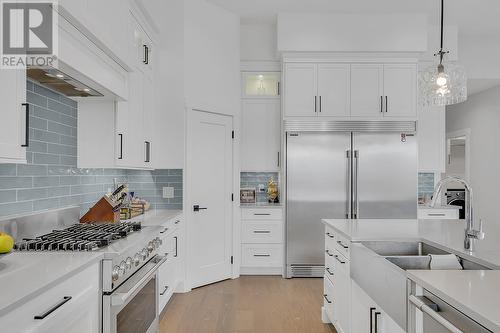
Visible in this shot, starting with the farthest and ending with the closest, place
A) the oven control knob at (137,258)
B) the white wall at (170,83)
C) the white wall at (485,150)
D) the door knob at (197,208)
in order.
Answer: the white wall at (485,150) < the door knob at (197,208) < the white wall at (170,83) < the oven control knob at (137,258)

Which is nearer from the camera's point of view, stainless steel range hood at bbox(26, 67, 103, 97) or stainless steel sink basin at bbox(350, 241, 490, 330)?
stainless steel sink basin at bbox(350, 241, 490, 330)

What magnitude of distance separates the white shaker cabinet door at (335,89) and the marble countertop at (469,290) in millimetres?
3547

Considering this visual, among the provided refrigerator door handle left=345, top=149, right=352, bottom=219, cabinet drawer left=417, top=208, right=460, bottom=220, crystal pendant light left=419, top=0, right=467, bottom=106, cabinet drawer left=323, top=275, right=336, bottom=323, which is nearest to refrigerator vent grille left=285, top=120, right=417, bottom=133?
refrigerator door handle left=345, top=149, right=352, bottom=219

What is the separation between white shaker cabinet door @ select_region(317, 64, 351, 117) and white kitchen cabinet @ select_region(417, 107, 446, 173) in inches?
48.5

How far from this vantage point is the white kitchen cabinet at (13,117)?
1569mm

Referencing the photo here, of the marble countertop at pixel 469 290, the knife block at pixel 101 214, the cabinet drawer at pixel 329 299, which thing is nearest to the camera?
the marble countertop at pixel 469 290

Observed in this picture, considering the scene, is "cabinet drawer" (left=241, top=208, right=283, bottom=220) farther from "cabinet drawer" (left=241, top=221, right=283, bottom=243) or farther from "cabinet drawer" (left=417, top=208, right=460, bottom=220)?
"cabinet drawer" (left=417, top=208, right=460, bottom=220)

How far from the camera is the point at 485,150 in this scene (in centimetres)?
628

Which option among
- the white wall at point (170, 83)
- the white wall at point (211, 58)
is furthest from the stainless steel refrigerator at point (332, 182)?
the white wall at point (170, 83)

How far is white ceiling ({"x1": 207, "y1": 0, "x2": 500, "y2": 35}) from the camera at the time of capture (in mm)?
4613

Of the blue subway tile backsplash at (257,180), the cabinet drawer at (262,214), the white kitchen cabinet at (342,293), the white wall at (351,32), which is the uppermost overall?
the white wall at (351,32)

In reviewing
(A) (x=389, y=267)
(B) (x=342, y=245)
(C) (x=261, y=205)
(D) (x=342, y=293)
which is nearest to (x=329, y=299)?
(D) (x=342, y=293)

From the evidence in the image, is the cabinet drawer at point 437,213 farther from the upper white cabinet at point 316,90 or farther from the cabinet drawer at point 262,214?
the cabinet drawer at point 262,214

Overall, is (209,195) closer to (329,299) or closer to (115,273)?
(329,299)
